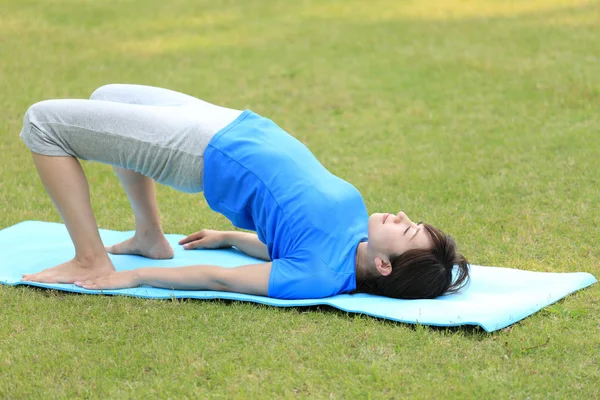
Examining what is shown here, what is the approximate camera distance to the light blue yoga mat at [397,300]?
3.48 metres

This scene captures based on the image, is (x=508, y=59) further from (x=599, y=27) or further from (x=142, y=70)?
(x=142, y=70)

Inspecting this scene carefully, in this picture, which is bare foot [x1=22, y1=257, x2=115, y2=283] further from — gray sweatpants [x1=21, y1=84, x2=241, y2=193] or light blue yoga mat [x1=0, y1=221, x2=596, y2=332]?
gray sweatpants [x1=21, y1=84, x2=241, y2=193]

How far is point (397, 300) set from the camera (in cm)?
369

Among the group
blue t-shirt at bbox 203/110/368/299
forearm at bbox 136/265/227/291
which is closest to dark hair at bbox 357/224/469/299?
→ blue t-shirt at bbox 203/110/368/299

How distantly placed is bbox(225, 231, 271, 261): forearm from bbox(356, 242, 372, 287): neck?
2.18 feet

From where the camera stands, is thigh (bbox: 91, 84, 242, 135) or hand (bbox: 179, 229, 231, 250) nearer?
thigh (bbox: 91, 84, 242, 135)

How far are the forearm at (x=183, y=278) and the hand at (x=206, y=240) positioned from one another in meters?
A: 0.69

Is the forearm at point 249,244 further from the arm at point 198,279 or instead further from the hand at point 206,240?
the arm at point 198,279

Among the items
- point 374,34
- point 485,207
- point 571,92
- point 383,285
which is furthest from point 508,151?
point 374,34

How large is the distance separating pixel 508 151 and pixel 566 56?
2933mm

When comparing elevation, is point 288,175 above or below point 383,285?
above

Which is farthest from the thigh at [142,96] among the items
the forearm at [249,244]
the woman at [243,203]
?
the forearm at [249,244]

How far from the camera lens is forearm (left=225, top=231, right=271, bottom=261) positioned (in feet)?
14.1

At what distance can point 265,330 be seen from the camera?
3.44 m
